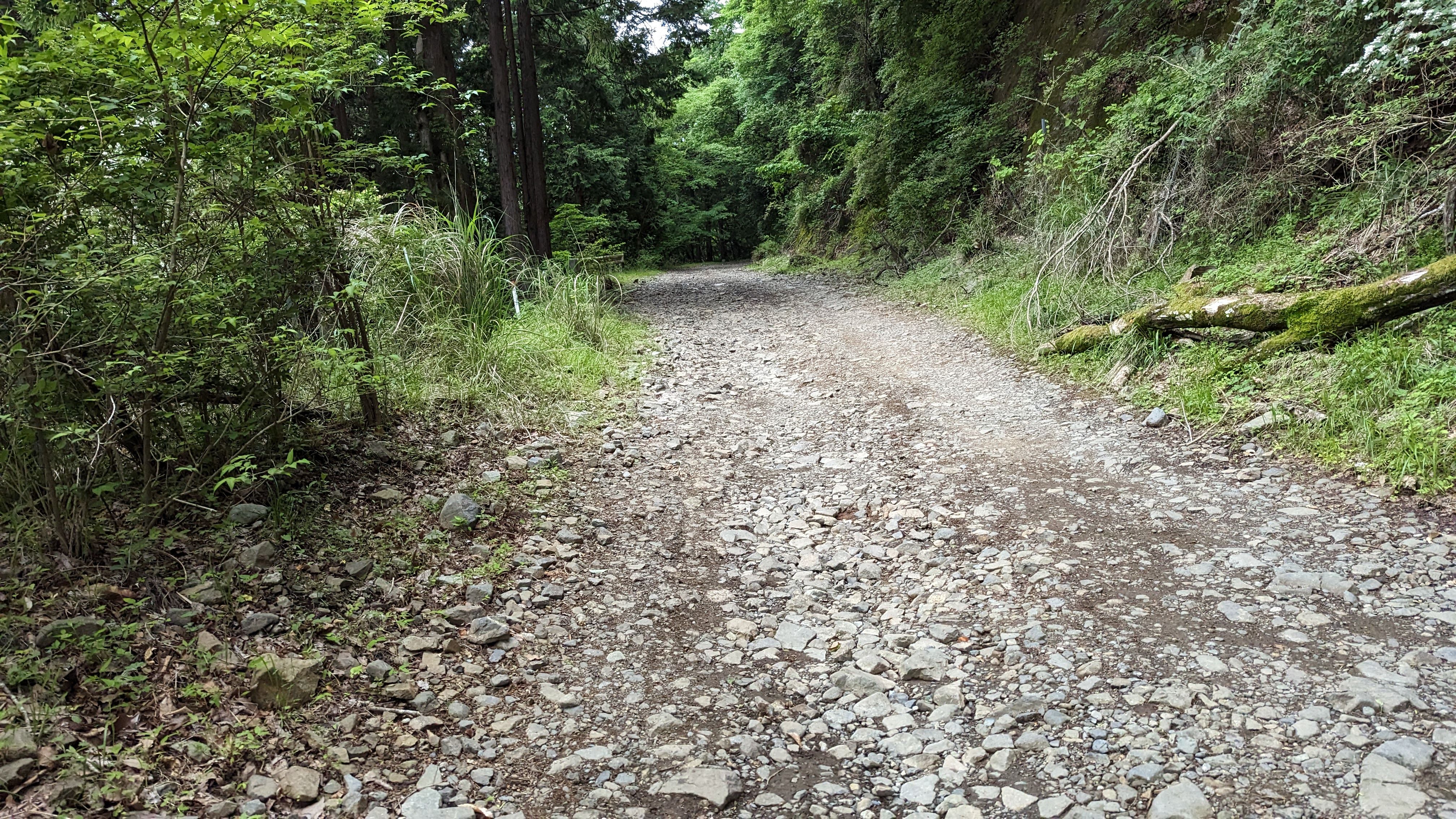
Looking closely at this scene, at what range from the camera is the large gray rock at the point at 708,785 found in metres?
2.24

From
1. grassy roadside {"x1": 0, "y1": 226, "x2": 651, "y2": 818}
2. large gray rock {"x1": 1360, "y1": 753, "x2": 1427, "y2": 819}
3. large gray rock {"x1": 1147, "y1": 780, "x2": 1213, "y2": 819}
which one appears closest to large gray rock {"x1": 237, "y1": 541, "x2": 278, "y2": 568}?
grassy roadside {"x1": 0, "y1": 226, "x2": 651, "y2": 818}

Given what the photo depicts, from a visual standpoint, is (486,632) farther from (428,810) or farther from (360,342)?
(360,342)

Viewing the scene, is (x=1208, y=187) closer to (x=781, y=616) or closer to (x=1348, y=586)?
(x=1348, y=586)

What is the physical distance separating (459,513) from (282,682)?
152cm

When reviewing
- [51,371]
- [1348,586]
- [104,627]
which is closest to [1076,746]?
[1348,586]

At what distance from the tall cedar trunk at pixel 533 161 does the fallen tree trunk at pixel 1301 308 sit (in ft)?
30.6

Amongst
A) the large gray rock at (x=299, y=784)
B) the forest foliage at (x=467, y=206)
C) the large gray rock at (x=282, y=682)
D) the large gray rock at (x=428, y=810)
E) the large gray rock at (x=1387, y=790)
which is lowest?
the large gray rock at (x=1387, y=790)

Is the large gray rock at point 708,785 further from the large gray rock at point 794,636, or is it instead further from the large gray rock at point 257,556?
the large gray rock at point 257,556

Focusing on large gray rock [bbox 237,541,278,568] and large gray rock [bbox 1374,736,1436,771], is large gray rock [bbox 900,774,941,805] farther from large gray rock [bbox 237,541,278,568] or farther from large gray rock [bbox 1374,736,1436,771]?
large gray rock [bbox 237,541,278,568]

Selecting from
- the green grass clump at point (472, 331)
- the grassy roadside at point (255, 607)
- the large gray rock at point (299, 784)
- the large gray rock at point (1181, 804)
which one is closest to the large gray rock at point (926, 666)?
the large gray rock at point (1181, 804)

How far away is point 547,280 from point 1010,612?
8.01m

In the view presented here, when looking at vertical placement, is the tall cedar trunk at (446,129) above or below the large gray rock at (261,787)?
above

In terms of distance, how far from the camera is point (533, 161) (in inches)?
499

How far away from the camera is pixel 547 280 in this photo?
977cm
